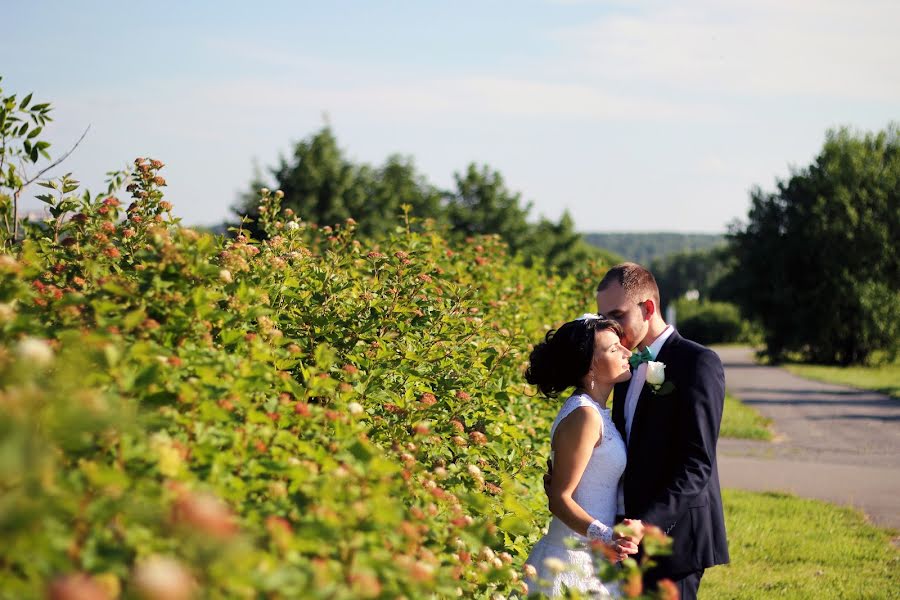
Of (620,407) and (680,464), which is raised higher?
(620,407)

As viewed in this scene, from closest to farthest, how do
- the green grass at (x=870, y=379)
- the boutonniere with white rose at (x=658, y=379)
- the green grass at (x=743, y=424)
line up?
the boutonniere with white rose at (x=658, y=379), the green grass at (x=743, y=424), the green grass at (x=870, y=379)

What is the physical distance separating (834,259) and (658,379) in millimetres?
36265

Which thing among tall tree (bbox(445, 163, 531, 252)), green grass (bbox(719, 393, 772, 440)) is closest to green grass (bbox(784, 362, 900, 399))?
green grass (bbox(719, 393, 772, 440))

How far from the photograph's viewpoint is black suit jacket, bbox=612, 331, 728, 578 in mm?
3469

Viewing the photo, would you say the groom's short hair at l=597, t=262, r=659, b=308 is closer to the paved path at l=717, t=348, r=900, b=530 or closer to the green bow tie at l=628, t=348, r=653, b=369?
the green bow tie at l=628, t=348, r=653, b=369

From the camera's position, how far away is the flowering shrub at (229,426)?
1.30m


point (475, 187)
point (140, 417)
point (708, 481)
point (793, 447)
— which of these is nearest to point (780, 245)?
point (475, 187)

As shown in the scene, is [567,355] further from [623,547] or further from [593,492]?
[623,547]

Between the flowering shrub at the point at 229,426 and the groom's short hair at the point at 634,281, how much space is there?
0.64 metres

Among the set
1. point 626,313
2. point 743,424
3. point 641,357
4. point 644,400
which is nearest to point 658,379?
point 644,400

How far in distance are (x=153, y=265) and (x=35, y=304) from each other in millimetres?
394

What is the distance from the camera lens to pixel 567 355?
368 cm

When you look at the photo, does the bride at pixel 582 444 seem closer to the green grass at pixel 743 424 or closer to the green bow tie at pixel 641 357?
the green bow tie at pixel 641 357

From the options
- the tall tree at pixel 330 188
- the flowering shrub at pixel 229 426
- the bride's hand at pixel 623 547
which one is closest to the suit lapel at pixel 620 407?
the flowering shrub at pixel 229 426
